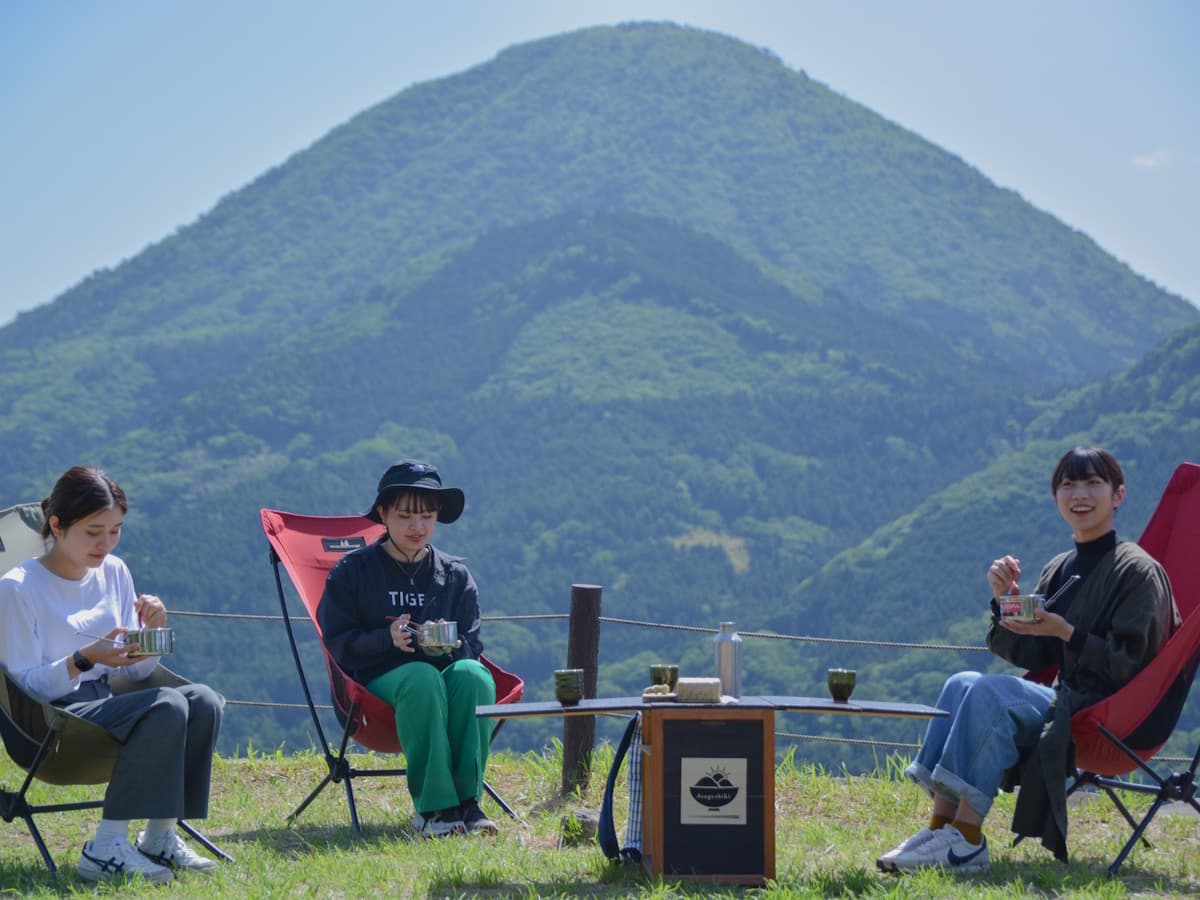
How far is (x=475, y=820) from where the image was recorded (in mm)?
4176

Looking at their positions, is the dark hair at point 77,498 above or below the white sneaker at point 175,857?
above

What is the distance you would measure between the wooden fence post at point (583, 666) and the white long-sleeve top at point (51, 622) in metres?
1.63

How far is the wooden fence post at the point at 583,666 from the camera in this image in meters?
5.07

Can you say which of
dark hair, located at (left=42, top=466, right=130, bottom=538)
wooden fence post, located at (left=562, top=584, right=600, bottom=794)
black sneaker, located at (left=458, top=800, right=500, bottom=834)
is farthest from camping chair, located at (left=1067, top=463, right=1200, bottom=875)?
dark hair, located at (left=42, top=466, right=130, bottom=538)

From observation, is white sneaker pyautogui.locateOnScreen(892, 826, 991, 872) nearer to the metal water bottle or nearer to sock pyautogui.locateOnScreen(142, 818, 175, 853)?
the metal water bottle

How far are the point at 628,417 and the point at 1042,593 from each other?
81506 mm

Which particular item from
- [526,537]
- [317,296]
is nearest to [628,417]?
[526,537]

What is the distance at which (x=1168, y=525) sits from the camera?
4.24 m

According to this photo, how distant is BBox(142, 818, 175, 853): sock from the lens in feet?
12.2

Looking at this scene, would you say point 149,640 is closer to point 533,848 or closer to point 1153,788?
point 533,848

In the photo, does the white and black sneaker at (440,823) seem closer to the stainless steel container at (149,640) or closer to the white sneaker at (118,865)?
the white sneaker at (118,865)

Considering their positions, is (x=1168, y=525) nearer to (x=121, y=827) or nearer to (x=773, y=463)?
(x=121, y=827)

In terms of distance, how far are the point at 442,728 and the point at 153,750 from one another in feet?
2.76

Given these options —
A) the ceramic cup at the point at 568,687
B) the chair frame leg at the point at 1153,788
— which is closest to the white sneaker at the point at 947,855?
the chair frame leg at the point at 1153,788
